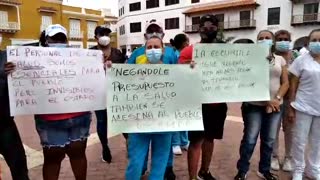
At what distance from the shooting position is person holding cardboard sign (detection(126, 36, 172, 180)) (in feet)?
9.52

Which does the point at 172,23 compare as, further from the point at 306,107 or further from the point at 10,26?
the point at 306,107

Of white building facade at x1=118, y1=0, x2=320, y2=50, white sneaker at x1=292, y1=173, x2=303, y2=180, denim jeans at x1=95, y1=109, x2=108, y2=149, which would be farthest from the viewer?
white building facade at x1=118, y1=0, x2=320, y2=50

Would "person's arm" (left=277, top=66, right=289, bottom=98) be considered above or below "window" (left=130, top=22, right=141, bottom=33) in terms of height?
below

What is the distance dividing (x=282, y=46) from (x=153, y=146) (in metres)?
1.90

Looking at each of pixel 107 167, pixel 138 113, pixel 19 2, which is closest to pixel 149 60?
pixel 138 113

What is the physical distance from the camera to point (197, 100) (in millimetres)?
3129

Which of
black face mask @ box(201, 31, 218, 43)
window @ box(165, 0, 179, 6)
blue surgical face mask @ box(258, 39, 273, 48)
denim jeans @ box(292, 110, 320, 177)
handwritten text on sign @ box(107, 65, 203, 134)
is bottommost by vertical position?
denim jeans @ box(292, 110, 320, 177)

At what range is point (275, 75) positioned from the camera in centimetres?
350

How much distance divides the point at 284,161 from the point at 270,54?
151cm

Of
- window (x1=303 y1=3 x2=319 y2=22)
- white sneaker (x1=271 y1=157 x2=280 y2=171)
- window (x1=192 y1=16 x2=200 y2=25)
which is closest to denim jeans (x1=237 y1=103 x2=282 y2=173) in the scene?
white sneaker (x1=271 y1=157 x2=280 y2=171)

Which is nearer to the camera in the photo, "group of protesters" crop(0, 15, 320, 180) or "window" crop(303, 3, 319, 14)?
"group of protesters" crop(0, 15, 320, 180)

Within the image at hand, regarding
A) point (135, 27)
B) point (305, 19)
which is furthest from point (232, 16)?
point (135, 27)

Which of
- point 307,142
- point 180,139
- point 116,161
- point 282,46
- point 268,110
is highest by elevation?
point 282,46

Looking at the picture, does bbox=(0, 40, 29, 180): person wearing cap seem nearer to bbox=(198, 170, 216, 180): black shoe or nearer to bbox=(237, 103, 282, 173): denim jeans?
bbox=(198, 170, 216, 180): black shoe
